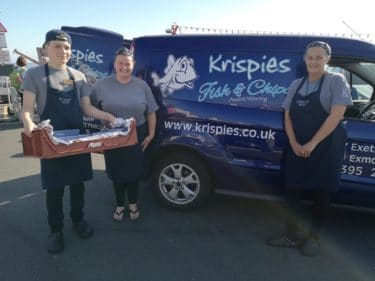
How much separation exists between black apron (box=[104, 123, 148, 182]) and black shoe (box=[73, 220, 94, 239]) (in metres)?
0.52

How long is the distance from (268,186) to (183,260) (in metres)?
1.19

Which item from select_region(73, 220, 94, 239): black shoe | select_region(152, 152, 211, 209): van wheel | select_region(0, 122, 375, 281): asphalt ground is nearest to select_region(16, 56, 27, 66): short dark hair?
select_region(0, 122, 375, 281): asphalt ground

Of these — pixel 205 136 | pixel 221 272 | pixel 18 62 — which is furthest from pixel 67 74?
pixel 18 62

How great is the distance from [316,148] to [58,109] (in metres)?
2.12

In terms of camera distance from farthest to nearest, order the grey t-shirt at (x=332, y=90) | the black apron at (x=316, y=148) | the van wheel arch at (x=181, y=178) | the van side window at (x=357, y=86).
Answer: the van wheel arch at (x=181, y=178)
the van side window at (x=357, y=86)
the black apron at (x=316, y=148)
the grey t-shirt at (x=332, y=90)

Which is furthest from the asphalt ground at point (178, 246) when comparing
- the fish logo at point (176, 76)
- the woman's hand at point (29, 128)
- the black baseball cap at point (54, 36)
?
the black baseball cap at point (54, 36)

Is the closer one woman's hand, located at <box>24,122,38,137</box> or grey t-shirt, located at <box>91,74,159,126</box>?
woman's hand, located at <box>24,122,38,137</box>

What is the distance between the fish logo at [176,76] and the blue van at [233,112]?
0.01 meters

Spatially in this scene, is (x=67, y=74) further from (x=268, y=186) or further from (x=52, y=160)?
(x=268, y=186)

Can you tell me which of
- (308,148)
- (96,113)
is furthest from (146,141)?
(308,148)

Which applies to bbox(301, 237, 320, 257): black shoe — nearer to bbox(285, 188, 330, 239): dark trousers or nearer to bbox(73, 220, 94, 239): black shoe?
bbox(285, 188, 330, 239): dark trousers

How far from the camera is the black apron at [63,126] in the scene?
126 inches

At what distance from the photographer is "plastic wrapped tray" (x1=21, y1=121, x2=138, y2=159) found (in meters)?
2.88

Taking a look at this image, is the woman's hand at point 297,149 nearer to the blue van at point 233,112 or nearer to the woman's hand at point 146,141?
the blue van at point 233,112
